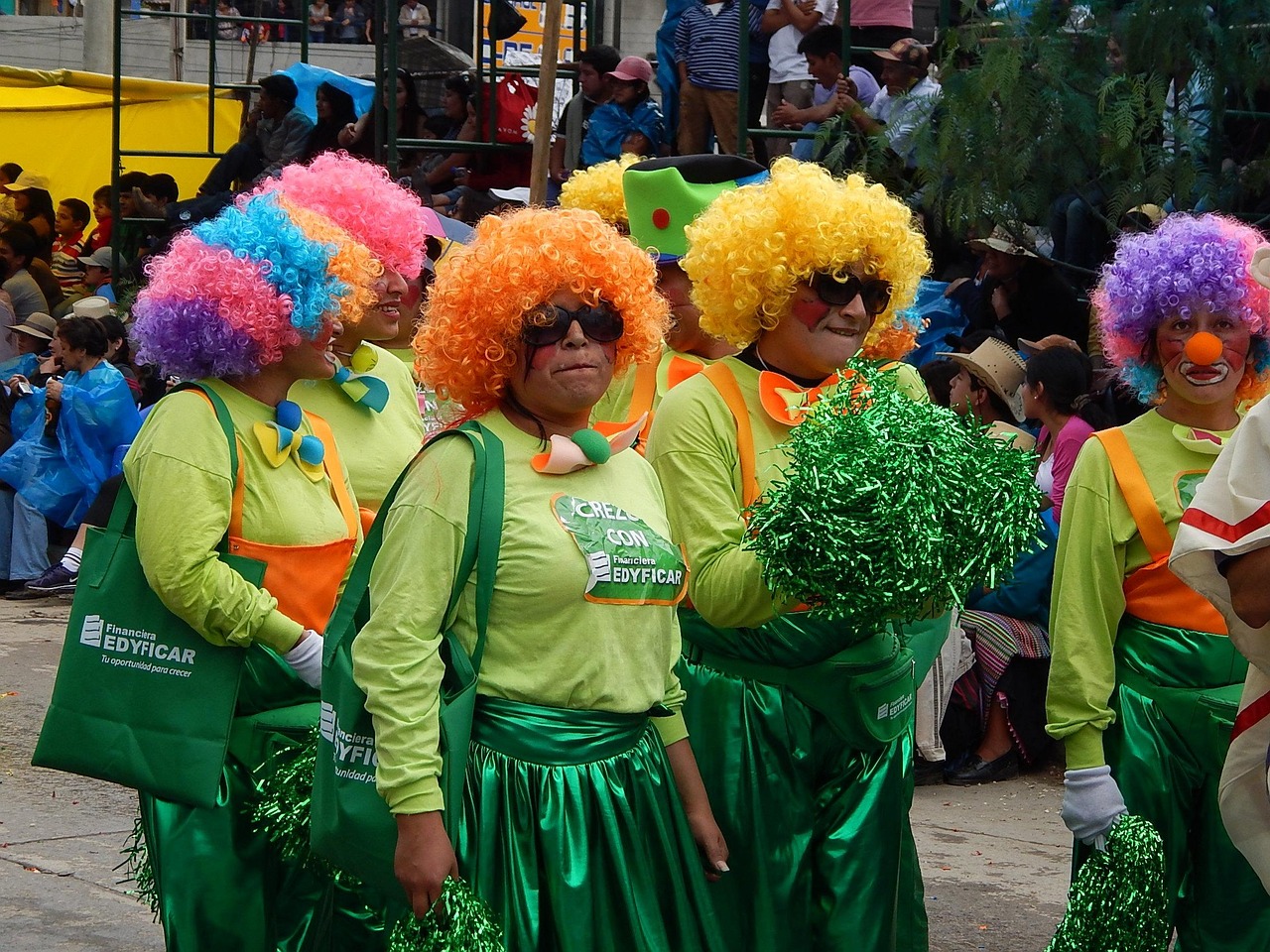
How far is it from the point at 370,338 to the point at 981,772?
3649 mm

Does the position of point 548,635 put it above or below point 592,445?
below

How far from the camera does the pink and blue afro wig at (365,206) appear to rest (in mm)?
5035

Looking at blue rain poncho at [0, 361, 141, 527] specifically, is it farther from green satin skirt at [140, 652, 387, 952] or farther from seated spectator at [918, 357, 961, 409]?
green satin skirt at [140, 652, 387, 952]

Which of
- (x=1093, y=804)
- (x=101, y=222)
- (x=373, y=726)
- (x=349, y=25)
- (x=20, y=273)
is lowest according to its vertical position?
(x=20, y=273)

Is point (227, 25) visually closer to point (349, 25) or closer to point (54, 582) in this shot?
point (349, 25)

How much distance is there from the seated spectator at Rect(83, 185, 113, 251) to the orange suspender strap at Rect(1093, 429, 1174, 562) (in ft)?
48.1

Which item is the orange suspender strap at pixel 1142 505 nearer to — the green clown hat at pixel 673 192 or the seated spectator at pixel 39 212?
the green clown hat at pixel 673 192

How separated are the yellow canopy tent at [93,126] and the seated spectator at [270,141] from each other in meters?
3.62

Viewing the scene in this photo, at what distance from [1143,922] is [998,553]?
1.16 meters

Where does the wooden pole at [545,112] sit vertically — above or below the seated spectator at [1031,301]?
above

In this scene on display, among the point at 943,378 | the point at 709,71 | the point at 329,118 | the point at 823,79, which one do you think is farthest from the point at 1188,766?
the point at 329,118

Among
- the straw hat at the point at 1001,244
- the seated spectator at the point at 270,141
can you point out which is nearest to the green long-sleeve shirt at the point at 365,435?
the straw hat at the point at 1001,244

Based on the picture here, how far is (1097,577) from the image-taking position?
13.2 ft

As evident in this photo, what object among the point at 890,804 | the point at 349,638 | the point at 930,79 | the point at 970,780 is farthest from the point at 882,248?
the point at 930,79
